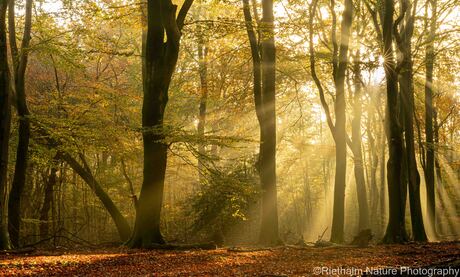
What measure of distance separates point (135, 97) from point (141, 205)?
23.6 ft

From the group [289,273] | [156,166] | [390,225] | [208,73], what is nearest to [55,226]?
[208,73]

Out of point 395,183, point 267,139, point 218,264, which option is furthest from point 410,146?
point 218,264

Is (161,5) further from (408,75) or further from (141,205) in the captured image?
(408,75)

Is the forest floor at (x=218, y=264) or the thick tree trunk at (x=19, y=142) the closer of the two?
the forest floor at (x=218, y=264)

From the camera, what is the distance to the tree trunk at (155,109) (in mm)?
10578

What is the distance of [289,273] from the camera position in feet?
21.4

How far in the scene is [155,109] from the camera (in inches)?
424

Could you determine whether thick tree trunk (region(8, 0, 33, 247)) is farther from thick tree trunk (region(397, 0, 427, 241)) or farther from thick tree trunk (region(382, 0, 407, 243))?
thick tree trunk (region(397, 0, 427, 241))

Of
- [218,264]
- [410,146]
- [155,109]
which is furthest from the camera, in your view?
→ [410,146]

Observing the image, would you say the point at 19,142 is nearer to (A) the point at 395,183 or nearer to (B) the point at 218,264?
(B) the point at 218,264

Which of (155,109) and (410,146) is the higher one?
(155,109)

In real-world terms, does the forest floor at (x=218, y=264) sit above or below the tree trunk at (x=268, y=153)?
below

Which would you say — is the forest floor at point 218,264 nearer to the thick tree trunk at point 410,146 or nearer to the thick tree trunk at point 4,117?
the thick tree trunk at point 4,117

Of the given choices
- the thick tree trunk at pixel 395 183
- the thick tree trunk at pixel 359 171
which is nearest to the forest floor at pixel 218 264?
the thick tree trunk at pixel 395 183
